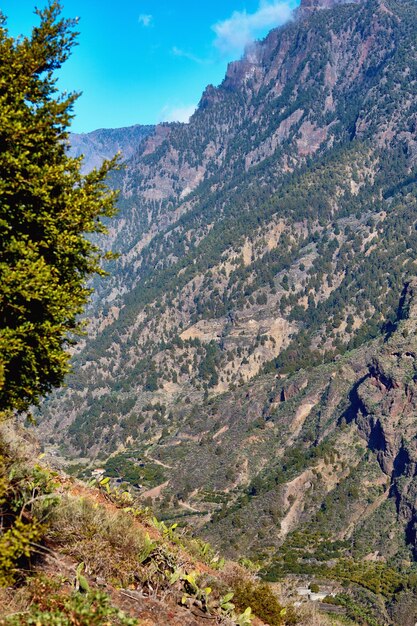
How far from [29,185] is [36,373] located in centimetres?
459

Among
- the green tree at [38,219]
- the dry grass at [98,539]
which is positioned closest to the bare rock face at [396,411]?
the dry grass at [98,539]

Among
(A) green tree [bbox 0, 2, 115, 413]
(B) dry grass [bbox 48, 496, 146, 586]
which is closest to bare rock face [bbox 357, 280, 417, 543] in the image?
(B) dry grass [bbox 48, 496, 146, 586]

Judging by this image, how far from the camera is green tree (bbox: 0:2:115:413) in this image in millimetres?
13393

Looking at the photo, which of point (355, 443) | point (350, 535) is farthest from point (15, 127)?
point (355, 443)

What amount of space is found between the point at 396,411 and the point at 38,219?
144 metres

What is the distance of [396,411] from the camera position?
14525cm

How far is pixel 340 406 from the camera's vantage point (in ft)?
547

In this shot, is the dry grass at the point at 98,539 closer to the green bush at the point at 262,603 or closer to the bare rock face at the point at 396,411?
the green bush at the point at 262,603

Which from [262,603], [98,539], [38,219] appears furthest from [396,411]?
[38,219]

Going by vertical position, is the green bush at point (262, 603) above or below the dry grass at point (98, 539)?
below

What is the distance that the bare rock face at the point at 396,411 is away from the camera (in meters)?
128

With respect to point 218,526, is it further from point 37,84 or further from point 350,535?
point 37,84

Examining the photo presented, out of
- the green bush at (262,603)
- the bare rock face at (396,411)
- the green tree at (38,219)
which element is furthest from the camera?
the bare rock face at (396,411)

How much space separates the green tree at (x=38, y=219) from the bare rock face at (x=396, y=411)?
12183 centimetres
